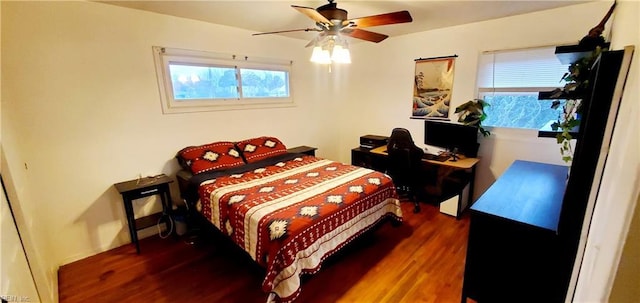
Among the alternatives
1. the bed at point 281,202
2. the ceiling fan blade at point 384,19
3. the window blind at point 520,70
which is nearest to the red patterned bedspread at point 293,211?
the bed at point 281,202

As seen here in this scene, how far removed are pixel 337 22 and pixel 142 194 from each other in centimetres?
234

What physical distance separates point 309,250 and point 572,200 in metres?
1.42

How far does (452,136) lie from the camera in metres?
3.21

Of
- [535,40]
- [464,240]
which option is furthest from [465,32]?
[464,240]

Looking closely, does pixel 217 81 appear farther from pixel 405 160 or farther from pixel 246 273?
pixel 405 160

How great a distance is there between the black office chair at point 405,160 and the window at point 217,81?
168cm

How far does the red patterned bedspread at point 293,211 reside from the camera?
66.1 inches

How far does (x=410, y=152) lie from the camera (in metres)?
2.96

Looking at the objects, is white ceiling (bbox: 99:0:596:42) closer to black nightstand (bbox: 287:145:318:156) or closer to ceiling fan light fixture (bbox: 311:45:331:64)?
ceiling fan light fixture (bbox: 311:45:331:64)

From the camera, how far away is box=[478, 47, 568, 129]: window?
2.65m

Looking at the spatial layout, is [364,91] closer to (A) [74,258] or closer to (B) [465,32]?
(B) [465,32]

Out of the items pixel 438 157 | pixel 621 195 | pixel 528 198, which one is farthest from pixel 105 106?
pixel 438 157

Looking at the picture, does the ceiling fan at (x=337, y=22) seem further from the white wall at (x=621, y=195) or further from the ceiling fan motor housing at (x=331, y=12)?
Answer: the white wall at (x=621, y=195)

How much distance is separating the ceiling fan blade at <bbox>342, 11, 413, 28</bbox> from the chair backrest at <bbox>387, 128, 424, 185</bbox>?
53.3 inches
